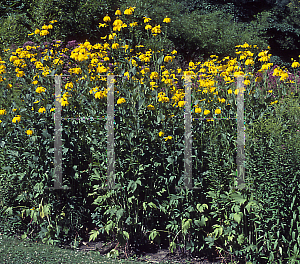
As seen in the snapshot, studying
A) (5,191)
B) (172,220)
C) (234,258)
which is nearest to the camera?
(234,258)

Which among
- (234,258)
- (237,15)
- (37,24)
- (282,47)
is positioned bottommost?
(234,258)

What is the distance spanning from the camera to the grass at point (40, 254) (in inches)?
135

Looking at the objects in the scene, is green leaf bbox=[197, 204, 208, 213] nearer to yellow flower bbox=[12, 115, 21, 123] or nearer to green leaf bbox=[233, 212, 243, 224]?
green leaf bbox=[233, 212, 243, 224]

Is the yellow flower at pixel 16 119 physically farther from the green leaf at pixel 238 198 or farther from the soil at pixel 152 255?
the green leaf at pixel 238 198

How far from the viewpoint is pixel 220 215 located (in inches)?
145

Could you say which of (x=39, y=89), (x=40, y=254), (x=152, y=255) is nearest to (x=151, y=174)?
(x=152, y=255)

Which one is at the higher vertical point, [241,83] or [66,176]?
[241,83]

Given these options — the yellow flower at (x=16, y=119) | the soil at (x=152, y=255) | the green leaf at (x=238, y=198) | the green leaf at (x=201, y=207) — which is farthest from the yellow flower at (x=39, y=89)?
the green leaf at (x=238, y=198)

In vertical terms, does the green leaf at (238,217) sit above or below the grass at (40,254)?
above

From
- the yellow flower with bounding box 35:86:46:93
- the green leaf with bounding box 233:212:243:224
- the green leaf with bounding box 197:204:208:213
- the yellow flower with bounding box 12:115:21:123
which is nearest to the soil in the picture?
the green leaf with bounding box 197:204:208:213

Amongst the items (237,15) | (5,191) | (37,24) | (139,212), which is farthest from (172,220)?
(237,15)

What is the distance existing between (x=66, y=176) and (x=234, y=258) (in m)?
1.93

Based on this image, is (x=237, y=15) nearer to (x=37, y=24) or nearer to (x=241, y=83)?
(x=37, y=24)

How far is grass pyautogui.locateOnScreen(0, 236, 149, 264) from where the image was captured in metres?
3.43
